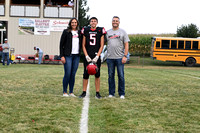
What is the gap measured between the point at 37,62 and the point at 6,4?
256 inches

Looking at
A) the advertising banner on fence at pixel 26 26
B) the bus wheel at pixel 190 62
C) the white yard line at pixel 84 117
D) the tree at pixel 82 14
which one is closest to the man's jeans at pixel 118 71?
the white yard line at pixel 84 117

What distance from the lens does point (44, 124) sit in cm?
445

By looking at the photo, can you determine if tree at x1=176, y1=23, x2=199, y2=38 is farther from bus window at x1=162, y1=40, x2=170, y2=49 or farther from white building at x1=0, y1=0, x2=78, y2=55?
white building at x1=0, y1=0, x2=78, y2=55

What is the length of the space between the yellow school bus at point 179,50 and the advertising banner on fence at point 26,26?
1273 centimetres

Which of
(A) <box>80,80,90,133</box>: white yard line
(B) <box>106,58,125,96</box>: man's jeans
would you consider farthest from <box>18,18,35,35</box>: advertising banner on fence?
(A) <box>80,80,90,133</box>: white yard line

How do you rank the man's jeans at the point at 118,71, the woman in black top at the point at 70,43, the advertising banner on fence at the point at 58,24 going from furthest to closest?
the advertising banner on fence at the point at 58,24 < the man's jeans at the point at 118,71 < the woman in black top at the point at 70,43

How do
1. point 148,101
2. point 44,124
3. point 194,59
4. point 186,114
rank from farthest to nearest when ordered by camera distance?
point 194,59
point 148,101
point 186,114
point 44,124

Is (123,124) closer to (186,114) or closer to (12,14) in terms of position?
(186,114)

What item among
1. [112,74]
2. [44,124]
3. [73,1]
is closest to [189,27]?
[73,1]

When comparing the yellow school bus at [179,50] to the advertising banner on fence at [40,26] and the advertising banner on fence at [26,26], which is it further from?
the advertising banner on fence at [26,26]

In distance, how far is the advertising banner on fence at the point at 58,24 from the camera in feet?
101

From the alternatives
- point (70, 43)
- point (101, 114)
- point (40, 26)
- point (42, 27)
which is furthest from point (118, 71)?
point (40, 26)

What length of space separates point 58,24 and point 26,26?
125 inches

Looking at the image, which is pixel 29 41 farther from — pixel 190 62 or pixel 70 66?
pixel 70 66
